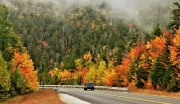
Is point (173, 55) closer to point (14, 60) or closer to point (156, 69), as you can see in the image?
point (156, 69)

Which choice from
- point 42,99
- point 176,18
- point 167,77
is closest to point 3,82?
point 42,99

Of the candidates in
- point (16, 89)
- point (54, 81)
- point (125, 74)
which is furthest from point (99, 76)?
point (16, 89)

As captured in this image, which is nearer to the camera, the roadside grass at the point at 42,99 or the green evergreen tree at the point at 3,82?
the roadside grass at the point at 42,99

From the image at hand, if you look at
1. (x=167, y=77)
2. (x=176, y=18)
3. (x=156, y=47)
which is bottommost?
(x=167, y=77)

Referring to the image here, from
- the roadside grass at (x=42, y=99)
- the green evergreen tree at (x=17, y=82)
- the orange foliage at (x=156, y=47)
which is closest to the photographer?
the roadside grass at (x=42, y=99)

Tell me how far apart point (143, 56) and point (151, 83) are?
7.45 m

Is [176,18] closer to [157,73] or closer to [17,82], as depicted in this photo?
[157,73]

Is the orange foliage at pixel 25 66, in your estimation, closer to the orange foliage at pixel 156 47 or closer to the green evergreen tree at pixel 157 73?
the green evergreen tree at pixel 157 73

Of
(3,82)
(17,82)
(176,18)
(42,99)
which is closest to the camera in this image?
(42,99)

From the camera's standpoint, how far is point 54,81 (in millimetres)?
118125

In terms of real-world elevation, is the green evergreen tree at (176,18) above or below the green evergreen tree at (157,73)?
above

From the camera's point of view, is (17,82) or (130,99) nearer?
(130,99)

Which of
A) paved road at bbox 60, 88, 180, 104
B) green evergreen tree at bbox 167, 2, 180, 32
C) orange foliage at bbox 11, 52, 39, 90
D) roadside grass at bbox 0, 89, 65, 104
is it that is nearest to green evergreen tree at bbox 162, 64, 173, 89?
green evergreen tree at bbox 167, 2, 180, 32

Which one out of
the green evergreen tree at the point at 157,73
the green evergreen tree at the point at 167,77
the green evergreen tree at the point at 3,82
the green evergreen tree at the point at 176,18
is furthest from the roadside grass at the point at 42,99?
the green evergreen tree at the point at 176,18
